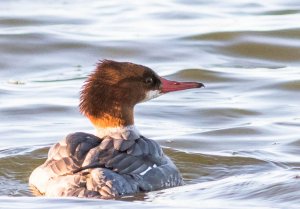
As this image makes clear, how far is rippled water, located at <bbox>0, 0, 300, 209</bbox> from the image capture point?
977 centimetres

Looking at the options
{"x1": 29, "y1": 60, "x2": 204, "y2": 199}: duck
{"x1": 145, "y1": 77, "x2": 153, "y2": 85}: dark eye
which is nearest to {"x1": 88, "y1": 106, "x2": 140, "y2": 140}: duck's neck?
{"x1": 29, "y1": 60, "x2": 204, "y2": 199}: duck

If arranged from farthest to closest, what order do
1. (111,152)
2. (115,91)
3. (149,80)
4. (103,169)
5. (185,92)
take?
1. (185,92)
2. (149,80)
3. (115,91)
4. (111,152)
5. (103,169)

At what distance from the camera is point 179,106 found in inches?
527

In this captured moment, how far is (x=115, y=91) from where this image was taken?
33.5 feet

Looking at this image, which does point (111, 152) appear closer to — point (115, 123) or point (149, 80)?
point (115, 123)

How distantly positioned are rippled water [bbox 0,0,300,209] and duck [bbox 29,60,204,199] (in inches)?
7.4

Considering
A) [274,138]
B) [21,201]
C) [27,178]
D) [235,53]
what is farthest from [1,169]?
[235,53]

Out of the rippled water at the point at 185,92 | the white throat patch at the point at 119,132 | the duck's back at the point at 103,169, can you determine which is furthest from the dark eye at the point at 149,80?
the rippled water at the point at 185,92

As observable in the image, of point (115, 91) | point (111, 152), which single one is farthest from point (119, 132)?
point (111, 152)

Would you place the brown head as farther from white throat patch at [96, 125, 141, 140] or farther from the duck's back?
the duck's back

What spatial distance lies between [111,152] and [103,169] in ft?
0.95

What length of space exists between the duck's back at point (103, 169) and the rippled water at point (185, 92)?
17cm

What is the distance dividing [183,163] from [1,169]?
5.49 feet

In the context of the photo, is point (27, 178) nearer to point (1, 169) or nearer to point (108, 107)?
point (1, 169)
